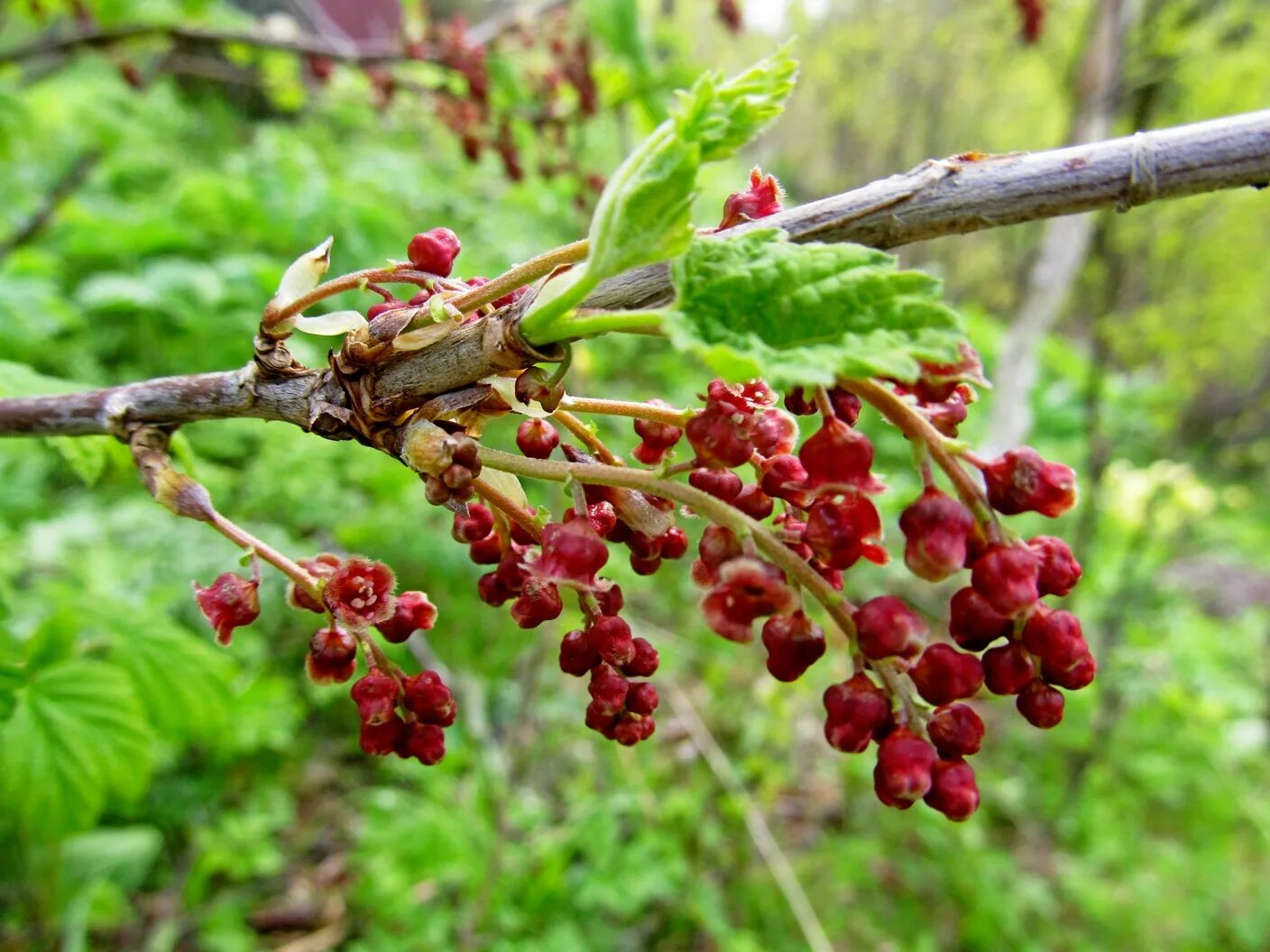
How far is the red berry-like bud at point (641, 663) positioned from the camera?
3.00 ft

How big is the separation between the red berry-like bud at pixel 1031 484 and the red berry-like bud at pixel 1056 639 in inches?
3.7

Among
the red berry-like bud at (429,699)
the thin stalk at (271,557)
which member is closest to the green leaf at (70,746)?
the thin stalk at (271,557)

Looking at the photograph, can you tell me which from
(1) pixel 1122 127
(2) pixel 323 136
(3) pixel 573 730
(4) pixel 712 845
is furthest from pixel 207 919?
(1) pixel 1122 127

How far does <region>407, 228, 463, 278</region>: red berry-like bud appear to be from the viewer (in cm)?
94

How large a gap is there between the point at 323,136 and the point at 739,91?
677 centimetres

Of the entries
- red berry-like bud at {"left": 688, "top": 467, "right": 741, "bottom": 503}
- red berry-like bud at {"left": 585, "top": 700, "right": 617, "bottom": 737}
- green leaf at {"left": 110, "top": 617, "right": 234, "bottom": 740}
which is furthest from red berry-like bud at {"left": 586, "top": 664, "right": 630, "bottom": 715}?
green leaf at {"left": 110, "top": 617, "right": 234, "bottom": 740}

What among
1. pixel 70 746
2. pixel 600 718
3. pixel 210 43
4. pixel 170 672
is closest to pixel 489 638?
pixel 170 672

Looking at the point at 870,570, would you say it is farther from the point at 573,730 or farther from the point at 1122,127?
the point at 1122,127

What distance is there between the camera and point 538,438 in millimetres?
970

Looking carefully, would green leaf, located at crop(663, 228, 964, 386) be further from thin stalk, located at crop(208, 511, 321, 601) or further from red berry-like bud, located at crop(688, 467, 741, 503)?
thin stalk, located at crop(208, 511, 321, 601)

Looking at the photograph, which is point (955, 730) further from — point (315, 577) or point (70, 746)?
point (70, 746)

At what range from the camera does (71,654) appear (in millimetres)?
1461

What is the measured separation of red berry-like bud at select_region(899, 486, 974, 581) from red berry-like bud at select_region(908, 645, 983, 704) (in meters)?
0.08

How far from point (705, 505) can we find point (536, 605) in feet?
0.77
